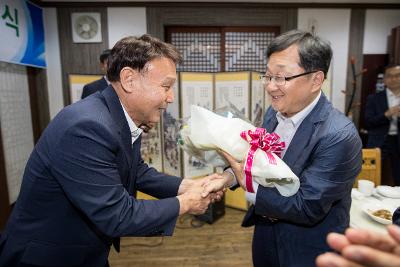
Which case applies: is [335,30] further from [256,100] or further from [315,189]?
[315,189]

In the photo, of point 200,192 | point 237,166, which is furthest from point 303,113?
point 200,192

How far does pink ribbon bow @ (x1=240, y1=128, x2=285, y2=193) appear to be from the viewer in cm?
110

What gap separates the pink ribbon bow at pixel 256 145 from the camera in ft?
3.60

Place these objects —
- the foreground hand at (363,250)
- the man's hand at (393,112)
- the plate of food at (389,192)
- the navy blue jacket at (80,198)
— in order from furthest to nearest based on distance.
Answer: the man's hand at (393,112) → the plate of food at (389,192) → the navy blue jacket at (80,198) → the foreground hand at (363,250)

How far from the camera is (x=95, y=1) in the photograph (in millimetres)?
4035

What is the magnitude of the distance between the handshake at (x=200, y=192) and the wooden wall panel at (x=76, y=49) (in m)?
3.36

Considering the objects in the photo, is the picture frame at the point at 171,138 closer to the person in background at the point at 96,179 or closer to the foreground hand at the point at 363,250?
the person in background at the point at 96,179

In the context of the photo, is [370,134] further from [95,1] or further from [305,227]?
[95,1]

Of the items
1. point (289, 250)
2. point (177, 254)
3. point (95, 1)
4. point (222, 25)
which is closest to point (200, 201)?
point (289, 250)

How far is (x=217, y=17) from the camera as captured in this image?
418 cm

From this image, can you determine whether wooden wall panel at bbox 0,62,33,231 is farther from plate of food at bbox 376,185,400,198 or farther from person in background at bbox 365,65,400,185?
person in background at bbox 365,65,400,185

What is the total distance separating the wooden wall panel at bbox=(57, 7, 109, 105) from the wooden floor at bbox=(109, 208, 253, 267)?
8.37ft

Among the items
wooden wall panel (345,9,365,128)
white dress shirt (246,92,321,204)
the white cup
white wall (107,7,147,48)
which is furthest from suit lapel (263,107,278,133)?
wooden wall panel (345,9,365,128)

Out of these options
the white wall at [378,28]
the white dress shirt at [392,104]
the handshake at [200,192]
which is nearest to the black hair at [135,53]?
the handshake at [200,192]
